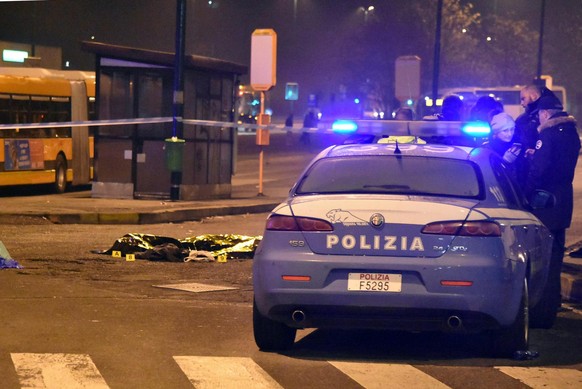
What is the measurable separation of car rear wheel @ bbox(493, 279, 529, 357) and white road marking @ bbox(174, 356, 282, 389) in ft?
5.80

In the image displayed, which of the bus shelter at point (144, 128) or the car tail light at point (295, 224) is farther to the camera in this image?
Answer: the bus shelter at point (144, 128)

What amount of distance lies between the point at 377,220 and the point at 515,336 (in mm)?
1338

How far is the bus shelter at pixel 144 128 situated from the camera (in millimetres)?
24984

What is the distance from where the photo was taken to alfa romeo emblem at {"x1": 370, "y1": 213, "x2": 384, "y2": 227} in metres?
8.54

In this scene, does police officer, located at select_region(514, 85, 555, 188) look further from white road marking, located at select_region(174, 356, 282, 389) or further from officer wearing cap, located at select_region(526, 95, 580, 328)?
white road marking, located at select_region(174, 356, 282, 389)

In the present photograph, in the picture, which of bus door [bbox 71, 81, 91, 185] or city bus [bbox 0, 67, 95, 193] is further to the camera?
bus door [bbox 71, 81, 91, 185]

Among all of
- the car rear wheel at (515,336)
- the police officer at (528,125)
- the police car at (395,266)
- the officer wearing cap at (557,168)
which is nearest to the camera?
the police car at (395,266)

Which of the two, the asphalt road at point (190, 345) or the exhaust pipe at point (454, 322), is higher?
the exhaust pipe at point (454, 322)

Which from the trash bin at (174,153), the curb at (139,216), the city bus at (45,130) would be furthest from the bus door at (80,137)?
the curb at (139,216)

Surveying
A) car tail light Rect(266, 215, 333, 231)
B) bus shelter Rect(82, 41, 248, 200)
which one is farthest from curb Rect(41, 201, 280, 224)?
car tail light Rect(266, 215, 333, 231)

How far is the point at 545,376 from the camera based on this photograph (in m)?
8.41

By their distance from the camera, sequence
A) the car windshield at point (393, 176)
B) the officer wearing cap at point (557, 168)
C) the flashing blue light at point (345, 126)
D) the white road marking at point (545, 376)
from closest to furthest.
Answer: the white road marking at point (545, 376)
the car windshield at point (393, 176)
the flashing blue light at point (345, 126)
the officer wearing cap at point (557, 168)

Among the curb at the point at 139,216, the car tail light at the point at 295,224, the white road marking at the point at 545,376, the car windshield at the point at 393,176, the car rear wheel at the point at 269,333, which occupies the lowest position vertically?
the curb at the point at 139,216

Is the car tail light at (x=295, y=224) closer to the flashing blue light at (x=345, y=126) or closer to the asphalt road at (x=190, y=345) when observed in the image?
the asphalt road at (x=190, y=345)
